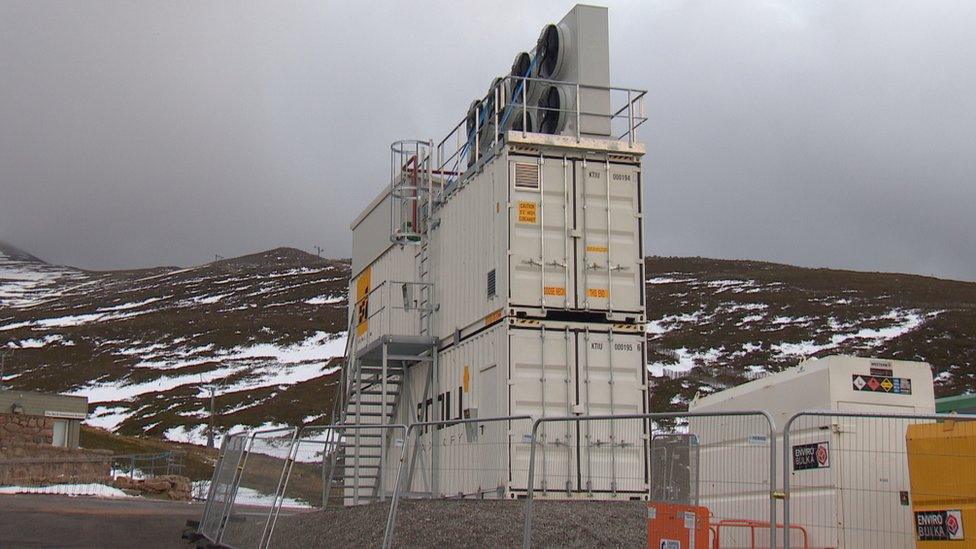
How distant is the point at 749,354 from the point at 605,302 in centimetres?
5293

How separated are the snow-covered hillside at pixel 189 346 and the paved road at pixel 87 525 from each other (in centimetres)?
3805

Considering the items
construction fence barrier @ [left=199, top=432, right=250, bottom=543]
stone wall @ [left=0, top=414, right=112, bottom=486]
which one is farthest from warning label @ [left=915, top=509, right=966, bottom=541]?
stone wall @ [left=0, top=414, right=112, bottom=486]

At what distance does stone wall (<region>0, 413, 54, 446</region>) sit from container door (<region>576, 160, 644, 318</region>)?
29.0 m

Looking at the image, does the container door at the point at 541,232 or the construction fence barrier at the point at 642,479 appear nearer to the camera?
the construction fence barrier at the point at 642,479

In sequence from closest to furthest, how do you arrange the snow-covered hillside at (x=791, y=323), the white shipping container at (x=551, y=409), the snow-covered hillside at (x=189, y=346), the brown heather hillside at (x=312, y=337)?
the white shipping container at (x=551, y=409) < the snow-covered hillside at (x=791, y=323) < the brown heather hillside at (x=312, y=337) < the snow-covered hillside at (x=189, y=346)

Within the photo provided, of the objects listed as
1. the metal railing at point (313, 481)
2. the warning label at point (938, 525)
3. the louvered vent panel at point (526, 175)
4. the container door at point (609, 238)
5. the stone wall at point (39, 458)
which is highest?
the louvered vent panel at point (526, 175)

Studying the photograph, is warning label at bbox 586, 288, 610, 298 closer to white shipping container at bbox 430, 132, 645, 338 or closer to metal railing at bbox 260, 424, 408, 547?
white shipping container at bbox 430, 132, 645, 338

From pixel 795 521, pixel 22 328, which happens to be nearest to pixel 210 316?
pixel 22 328

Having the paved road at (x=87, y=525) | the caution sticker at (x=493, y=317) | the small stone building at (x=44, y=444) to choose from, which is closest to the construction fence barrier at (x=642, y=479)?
the paved road at (x=87, y=525)

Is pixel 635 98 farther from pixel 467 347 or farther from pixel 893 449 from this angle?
pixel 893 449

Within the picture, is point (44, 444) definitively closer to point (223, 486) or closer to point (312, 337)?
point (223, 486)

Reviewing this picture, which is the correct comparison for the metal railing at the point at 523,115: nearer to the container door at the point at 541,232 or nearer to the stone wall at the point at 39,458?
the container door at the point at 541,232

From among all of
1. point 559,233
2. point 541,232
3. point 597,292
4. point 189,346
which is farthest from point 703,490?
point 189,346

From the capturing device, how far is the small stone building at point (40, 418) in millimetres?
39963
